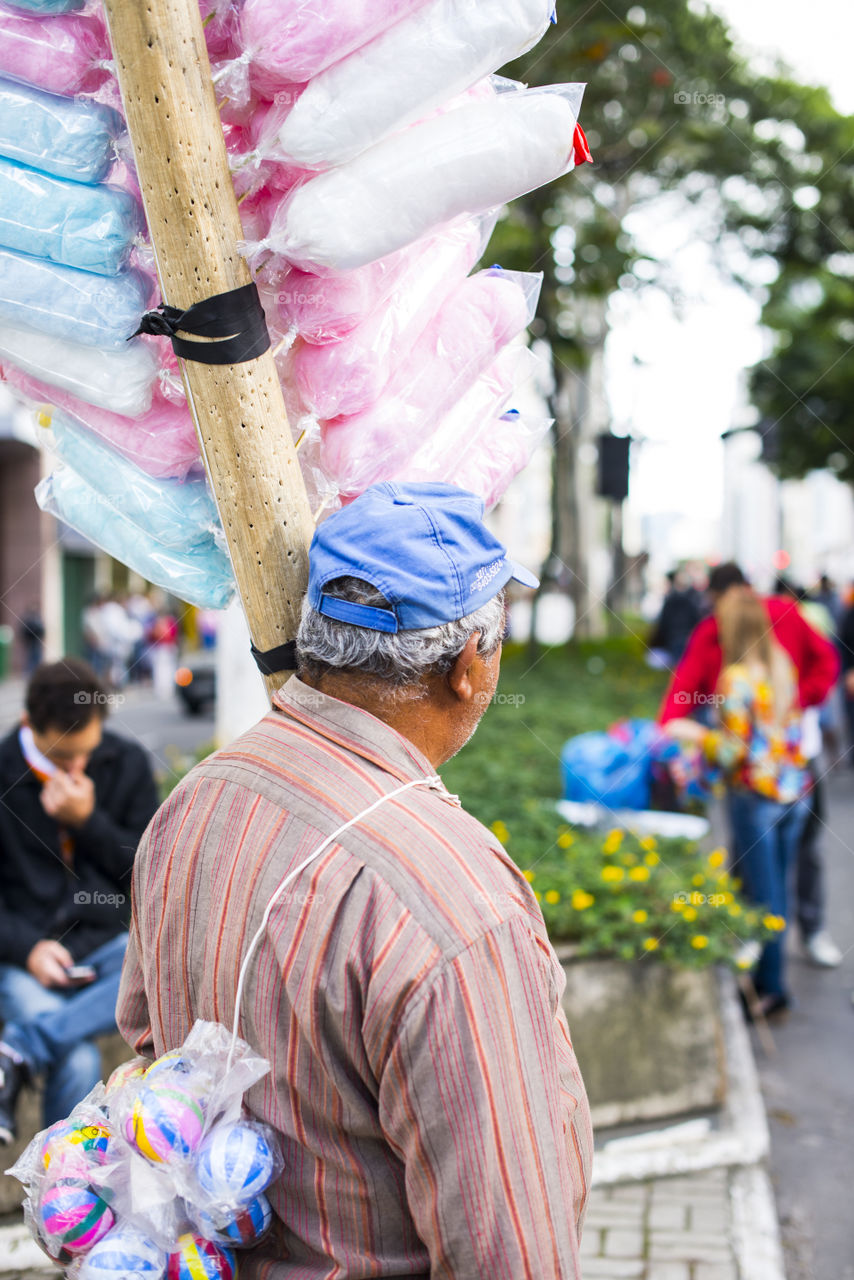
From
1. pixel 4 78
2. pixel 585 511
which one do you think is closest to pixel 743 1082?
pixel 4 78

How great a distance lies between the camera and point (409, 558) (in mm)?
1208

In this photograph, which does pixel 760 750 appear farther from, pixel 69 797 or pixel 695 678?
pixel 69 797

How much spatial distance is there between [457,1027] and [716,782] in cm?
359

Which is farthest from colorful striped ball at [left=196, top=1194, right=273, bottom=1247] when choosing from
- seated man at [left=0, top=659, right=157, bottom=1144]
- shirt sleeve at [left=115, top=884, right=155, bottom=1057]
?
seated man at [left=0, top=659, right=157, bottom=1144]

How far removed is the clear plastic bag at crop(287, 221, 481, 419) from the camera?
1.47m

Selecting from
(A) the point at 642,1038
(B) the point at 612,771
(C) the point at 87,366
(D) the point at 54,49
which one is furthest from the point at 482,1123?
(B) the point at 612,771

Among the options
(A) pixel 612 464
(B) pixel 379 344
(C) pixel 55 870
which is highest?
(B) pixel 379 344

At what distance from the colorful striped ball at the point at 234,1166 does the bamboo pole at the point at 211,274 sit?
1.91ft

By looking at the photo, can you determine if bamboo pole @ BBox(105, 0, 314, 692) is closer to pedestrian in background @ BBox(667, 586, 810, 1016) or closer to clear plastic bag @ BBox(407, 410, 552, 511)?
clear plastic bag @ BBox(407, 410, 552, 511)

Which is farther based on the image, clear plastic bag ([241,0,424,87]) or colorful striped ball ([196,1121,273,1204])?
clear plastic bag ([241,0,424,87])

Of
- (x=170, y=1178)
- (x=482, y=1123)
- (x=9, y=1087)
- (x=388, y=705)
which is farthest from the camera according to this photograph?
(x=9, y=1087)

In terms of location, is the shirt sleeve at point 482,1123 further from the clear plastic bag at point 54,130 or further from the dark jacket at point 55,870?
the dark jacket at point 55,870

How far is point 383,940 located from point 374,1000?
59 millimetres

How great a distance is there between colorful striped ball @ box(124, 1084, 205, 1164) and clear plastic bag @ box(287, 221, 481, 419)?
0.91m
